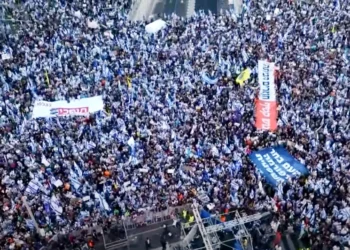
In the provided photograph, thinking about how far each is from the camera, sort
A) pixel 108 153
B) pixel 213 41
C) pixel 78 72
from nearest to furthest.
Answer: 1. pixel 108 153
2. pixel 78 72
3. pixel 213 41

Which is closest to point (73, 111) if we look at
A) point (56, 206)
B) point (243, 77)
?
point (56, 206)

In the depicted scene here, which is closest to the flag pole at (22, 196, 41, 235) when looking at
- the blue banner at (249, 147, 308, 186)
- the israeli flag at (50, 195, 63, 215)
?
the israeli flag at (50, 195, 63, 215)

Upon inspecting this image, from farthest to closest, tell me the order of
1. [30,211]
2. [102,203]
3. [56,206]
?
[102,203] → [56,206] → [30,211]

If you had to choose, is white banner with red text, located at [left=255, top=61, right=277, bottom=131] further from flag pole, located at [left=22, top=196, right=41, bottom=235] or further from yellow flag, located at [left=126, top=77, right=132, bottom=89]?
flag pole, located at [left=22, top=196, right=41, bottom=235]

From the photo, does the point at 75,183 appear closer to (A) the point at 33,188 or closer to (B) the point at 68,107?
(A) the point at 33,188

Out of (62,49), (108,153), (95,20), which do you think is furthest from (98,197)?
(95,20)

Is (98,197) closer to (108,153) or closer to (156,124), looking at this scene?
(108,153)
